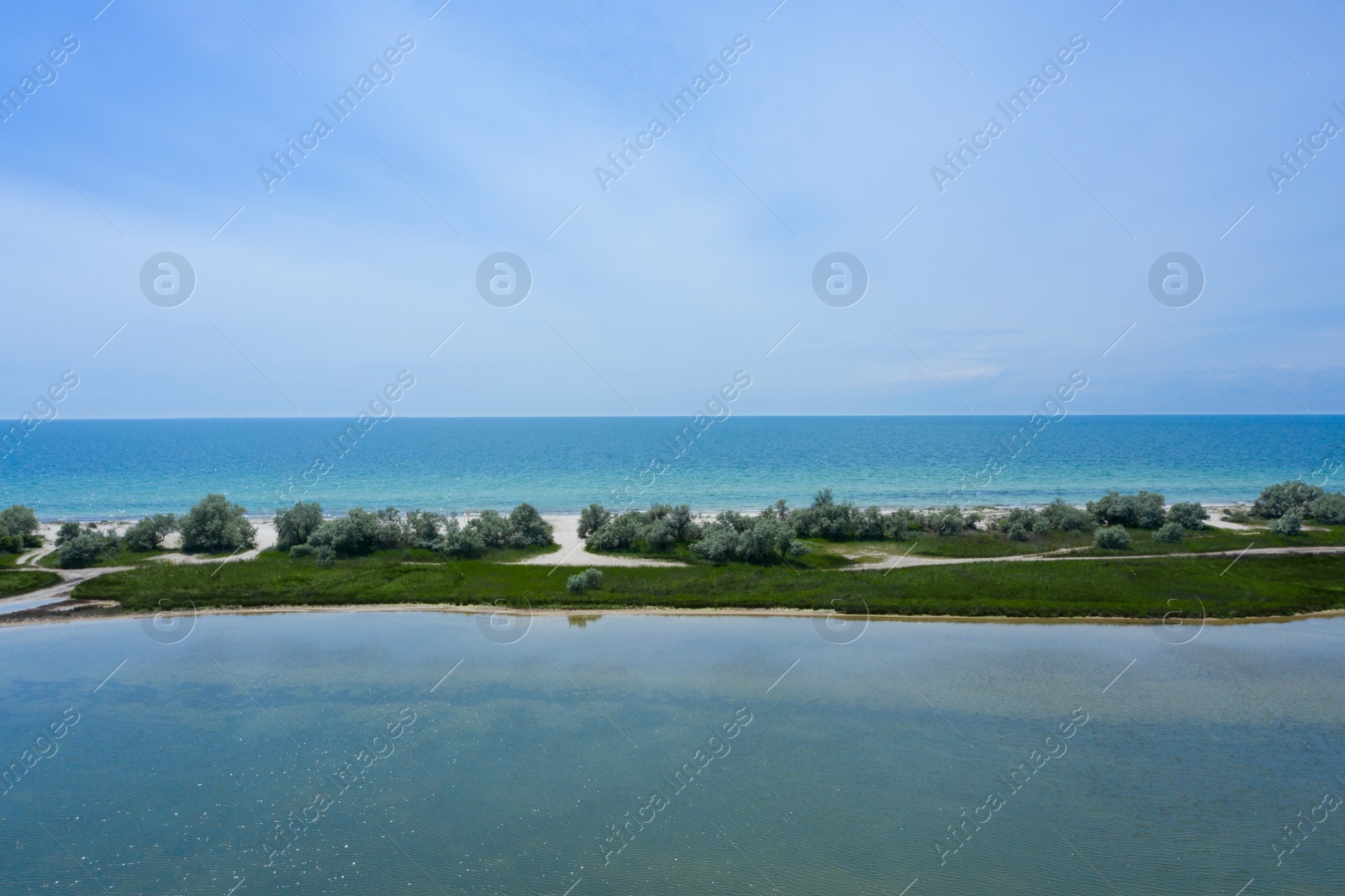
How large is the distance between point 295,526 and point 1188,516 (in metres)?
54.5

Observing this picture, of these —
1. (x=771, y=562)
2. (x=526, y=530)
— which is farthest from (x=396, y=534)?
(x=771, y=562)

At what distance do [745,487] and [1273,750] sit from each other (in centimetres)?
5265

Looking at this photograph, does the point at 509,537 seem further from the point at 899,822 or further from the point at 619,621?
the point at 899,822

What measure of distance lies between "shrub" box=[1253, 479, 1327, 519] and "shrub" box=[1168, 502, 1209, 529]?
7.04 metres

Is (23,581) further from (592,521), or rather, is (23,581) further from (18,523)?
(592,521)

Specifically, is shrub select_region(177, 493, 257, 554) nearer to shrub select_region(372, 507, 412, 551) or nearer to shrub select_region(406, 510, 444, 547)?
shrub select_region(372, 507, 412, 551)

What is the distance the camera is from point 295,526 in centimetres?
3841

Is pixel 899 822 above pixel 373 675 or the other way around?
the other way around

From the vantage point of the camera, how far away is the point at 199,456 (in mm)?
103562

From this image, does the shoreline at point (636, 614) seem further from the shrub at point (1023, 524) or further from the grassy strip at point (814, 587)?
the shrub at point (1023, 524)

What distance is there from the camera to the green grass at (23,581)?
30781 mm

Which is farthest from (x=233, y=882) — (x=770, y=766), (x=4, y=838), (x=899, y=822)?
(x=899, y=822)

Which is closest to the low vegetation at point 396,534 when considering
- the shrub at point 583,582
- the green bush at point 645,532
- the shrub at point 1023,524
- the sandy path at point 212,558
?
the sandy path at point 212,558

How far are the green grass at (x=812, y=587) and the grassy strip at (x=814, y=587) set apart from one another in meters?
0.06
